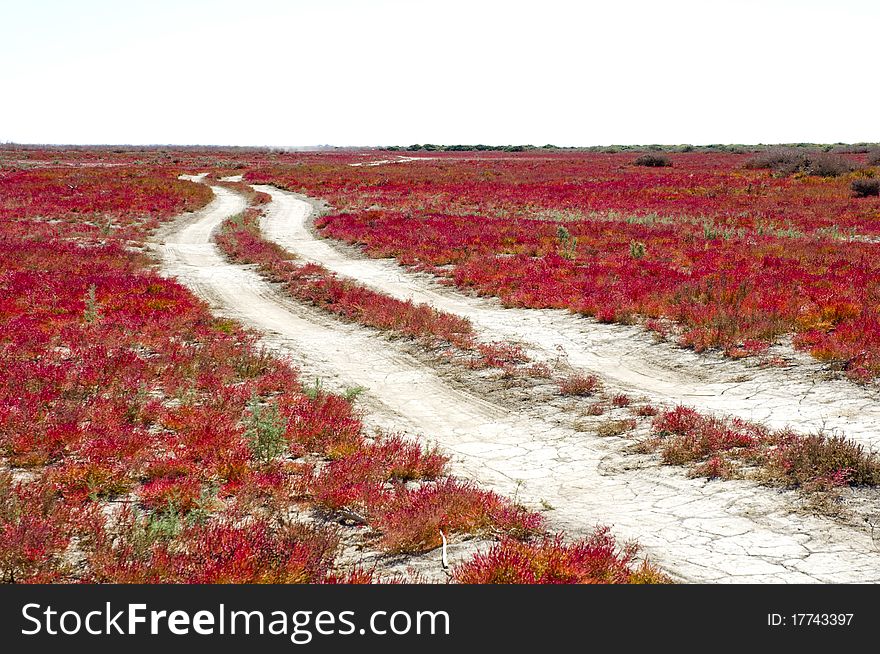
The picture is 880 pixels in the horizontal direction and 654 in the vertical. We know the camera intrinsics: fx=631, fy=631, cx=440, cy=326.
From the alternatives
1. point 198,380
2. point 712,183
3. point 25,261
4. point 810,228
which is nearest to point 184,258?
point 25,261

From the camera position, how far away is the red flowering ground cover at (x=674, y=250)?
44.5ft

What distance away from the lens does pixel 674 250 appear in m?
24.0

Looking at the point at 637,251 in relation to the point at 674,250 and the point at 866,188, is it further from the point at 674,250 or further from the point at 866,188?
the point at 866,188

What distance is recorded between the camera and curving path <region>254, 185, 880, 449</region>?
923 cm

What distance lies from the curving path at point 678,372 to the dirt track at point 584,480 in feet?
0.67

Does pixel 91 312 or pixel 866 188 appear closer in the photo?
pixel 91 312

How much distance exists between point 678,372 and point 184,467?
878cm

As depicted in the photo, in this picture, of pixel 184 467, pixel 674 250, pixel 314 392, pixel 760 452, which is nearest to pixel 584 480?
pixel 760 452

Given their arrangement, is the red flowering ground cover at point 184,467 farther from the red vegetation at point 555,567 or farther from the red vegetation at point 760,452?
the red vegetation at point 760,452

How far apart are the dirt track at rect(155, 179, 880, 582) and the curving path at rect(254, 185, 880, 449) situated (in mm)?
204

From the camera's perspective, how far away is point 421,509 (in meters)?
6.36

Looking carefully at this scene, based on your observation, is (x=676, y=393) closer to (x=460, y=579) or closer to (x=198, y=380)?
(x=460, y=579)

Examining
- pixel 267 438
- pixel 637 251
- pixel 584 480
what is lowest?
pixel 584 480

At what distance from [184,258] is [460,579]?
80.0 feet
